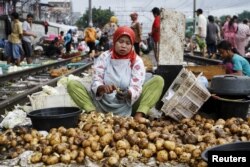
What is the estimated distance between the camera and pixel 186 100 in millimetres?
5094

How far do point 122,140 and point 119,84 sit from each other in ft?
4.43

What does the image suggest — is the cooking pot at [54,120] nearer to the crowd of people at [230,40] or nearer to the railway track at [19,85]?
the railway track at [19,85]

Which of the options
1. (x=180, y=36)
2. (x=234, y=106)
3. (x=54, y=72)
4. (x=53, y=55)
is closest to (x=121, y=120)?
(x=234, y=106)

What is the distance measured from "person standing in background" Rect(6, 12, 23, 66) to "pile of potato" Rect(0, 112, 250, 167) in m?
10.1

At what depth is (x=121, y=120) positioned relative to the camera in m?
4.58

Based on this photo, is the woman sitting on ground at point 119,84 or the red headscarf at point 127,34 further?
the woman sitting on ground at point 119,84

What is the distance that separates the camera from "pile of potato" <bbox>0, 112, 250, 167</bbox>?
12.2 feet

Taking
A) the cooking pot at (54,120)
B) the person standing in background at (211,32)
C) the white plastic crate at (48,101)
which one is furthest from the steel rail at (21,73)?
the person standing in background at (211,32)

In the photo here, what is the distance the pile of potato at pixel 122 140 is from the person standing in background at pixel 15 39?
1006 cm

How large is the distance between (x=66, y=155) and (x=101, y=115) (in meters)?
1.21

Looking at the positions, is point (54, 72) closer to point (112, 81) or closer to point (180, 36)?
point (180, 36)

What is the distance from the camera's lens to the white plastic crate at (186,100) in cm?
508

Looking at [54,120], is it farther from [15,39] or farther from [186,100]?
[15,39]

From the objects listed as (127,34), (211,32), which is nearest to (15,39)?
(211,32)
